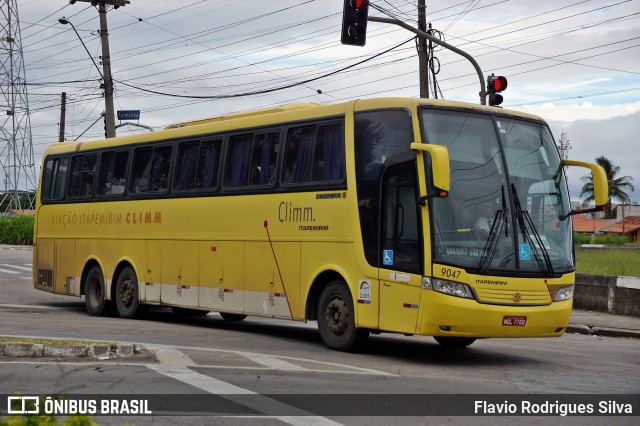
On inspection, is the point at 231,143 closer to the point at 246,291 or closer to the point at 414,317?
the point at 246,291

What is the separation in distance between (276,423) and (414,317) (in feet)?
15.7

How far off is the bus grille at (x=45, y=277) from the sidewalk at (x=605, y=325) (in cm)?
1131

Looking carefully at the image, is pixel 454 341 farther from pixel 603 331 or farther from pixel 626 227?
pixel 626 227

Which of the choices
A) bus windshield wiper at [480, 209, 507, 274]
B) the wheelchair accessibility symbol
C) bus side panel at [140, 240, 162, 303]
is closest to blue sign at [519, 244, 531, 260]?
bus windshield wiper at [480, 209, 507, 274]

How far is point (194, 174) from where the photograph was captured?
1809cm

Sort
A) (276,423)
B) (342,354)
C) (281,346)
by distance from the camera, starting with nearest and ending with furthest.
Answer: (276,423)
(342,354)
(281,346)

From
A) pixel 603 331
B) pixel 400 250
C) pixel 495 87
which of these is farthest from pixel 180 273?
pixel 495 87

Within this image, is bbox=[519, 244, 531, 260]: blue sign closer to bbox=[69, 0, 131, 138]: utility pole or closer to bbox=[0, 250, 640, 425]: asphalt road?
bbox=[0, 250, 640, 425]: asphalt road

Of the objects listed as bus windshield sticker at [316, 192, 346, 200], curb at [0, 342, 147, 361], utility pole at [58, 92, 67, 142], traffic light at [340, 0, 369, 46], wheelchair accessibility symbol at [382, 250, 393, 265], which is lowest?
curb at [0, 342, 147, 361]

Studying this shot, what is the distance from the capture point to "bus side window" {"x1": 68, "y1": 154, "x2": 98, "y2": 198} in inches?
854

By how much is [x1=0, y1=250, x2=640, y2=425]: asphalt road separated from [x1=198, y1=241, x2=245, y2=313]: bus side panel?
1.71 ft

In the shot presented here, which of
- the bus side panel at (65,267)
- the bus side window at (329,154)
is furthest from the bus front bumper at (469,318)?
the bus side panel at (65,267)

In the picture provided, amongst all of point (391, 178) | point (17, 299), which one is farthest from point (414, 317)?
point (17, 299)

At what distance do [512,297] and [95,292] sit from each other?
36.3 ft
